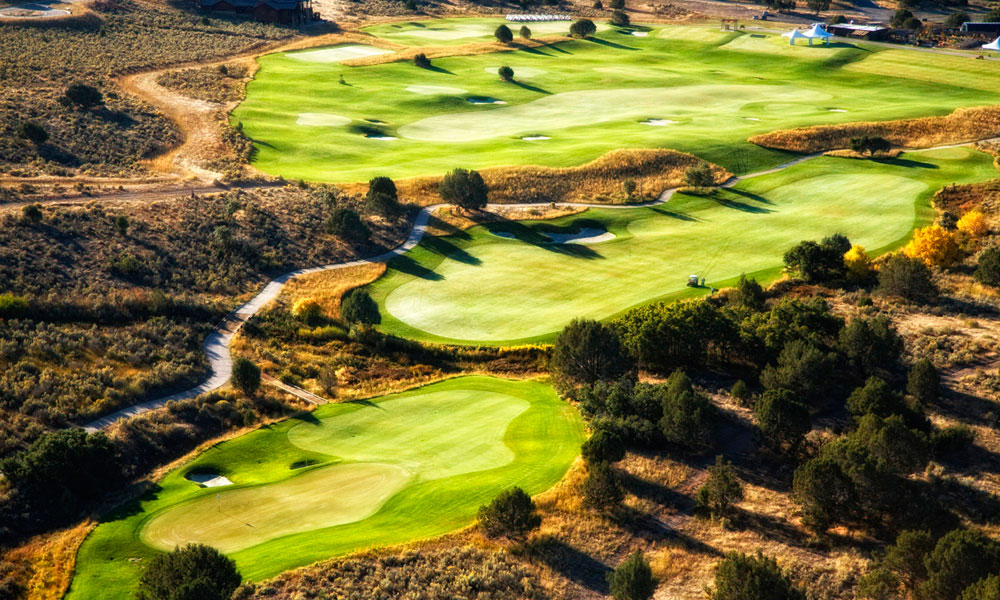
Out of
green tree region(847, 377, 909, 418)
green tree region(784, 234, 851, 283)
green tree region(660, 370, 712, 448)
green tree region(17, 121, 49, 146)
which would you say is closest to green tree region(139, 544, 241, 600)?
green tree region(660, 370, 712, 448)

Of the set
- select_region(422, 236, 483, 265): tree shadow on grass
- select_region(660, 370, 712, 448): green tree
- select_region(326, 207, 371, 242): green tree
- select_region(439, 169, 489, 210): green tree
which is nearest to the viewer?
select_region(660, 370, 712, 448): green tree

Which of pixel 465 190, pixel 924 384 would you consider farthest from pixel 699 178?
pixel 924 384

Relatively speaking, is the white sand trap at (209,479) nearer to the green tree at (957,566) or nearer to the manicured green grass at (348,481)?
the manicured green grass at (348,481)

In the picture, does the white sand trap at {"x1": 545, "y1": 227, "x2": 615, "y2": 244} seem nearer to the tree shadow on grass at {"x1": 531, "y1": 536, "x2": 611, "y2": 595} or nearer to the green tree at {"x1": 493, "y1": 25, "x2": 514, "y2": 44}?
the tree shadow on grass at {"x1": 531, "y1": 536, "x2": 611, "y2": 595}

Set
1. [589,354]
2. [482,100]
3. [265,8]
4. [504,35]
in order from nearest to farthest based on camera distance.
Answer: [589,354], [482,100], [504,35], [265,8]

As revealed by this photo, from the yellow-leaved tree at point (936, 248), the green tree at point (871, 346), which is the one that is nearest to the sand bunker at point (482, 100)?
the yellow-leaved tree at point (936, 248)

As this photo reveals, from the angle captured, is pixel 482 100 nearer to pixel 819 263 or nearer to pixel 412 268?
pixel 412 268
